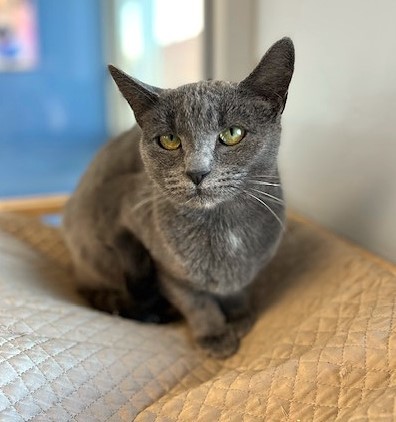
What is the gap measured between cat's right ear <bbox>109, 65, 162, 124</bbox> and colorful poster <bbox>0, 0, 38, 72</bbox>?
6.63ft

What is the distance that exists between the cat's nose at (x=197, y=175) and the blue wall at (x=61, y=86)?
212cm

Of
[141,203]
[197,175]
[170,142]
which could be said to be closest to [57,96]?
[141,203]

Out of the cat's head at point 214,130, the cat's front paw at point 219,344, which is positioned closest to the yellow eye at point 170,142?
the cat's head at point 214,130

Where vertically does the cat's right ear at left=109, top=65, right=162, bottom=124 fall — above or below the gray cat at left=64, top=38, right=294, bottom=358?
above

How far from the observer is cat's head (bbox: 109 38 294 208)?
84cm

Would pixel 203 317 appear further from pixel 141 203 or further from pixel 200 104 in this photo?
pixel 200 104

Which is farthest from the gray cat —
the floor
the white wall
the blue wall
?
the blue wall

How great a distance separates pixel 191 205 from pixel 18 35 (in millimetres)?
2226

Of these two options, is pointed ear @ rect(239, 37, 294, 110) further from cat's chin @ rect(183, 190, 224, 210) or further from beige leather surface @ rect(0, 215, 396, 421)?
beige leather surface @ rect(0, 215, 396, 421)

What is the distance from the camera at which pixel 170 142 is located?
35.6 inches

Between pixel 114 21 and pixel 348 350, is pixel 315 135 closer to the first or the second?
pixel 348 350

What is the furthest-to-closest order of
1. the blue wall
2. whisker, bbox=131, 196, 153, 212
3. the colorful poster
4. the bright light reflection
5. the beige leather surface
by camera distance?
the blue wall
the colorful poster
the bright light reflection
whisker, bbox=131, 196, 153, 212
the beige leather surface

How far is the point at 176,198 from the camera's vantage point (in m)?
0.89

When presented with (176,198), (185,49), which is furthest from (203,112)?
(185,49)
